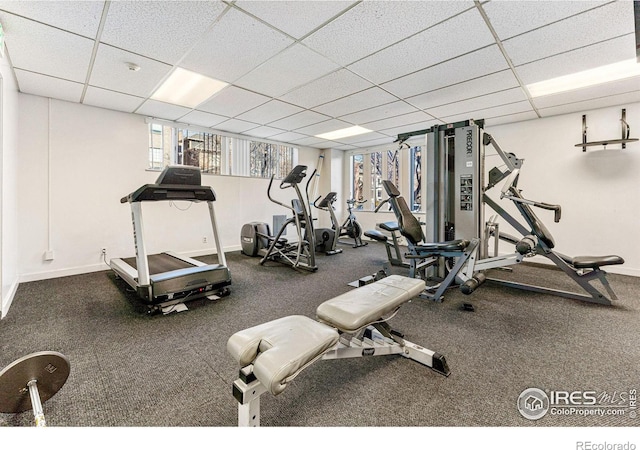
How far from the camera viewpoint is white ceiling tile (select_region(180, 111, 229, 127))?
4.38 metres

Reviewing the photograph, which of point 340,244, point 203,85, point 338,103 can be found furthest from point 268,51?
point 340,244

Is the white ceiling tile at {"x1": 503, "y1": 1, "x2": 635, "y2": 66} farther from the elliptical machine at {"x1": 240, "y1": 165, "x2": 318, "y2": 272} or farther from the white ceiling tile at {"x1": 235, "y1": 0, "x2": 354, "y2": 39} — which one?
the elliptical machine at {"x1": 240, "y1": 165, "x2": 318, "y2": 272}

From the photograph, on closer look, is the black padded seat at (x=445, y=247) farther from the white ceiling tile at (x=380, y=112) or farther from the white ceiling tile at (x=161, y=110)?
the white ceiling tile at (x=161, y=110)

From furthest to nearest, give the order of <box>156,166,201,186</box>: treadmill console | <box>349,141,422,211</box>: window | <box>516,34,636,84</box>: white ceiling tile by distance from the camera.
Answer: <box>349,141,422,211</box>: window
<box>156,166,201,186</box>: treadmill console
<box>516,34,636,84</box>: white ceiling tile

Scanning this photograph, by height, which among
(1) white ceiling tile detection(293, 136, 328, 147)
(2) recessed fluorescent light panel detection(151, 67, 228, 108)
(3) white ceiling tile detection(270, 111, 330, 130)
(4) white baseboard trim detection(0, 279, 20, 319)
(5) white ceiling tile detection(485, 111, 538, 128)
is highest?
(1) white ceiling tile detection(293, 136, 328, 147)

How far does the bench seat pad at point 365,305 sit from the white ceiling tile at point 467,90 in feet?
8.94

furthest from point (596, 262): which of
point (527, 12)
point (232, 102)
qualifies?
point (232, 102)

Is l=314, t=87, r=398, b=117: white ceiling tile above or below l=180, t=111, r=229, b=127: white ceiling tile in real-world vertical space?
below

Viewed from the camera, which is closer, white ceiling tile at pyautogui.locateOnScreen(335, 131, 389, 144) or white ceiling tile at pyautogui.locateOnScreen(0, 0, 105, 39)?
white ceiling tile at pyautogui.locateOnScreen(0, 0, 105, 39)

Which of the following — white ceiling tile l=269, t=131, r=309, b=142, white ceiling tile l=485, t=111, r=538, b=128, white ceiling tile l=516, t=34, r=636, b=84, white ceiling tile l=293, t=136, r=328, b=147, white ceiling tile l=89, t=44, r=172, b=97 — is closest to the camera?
white ceiling tile l=516, t=34, r=636, b=84

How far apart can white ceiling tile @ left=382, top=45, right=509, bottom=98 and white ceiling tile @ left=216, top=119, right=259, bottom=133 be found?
8.63 ft

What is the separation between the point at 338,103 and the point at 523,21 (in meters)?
2.26

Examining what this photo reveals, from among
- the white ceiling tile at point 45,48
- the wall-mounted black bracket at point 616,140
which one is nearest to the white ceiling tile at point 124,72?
the white ceiling tile at point 45,48

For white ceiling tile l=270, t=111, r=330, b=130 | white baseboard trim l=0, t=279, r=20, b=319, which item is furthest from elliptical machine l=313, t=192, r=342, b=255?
white baseboard trim l=0, t=279, r=20, b=319
